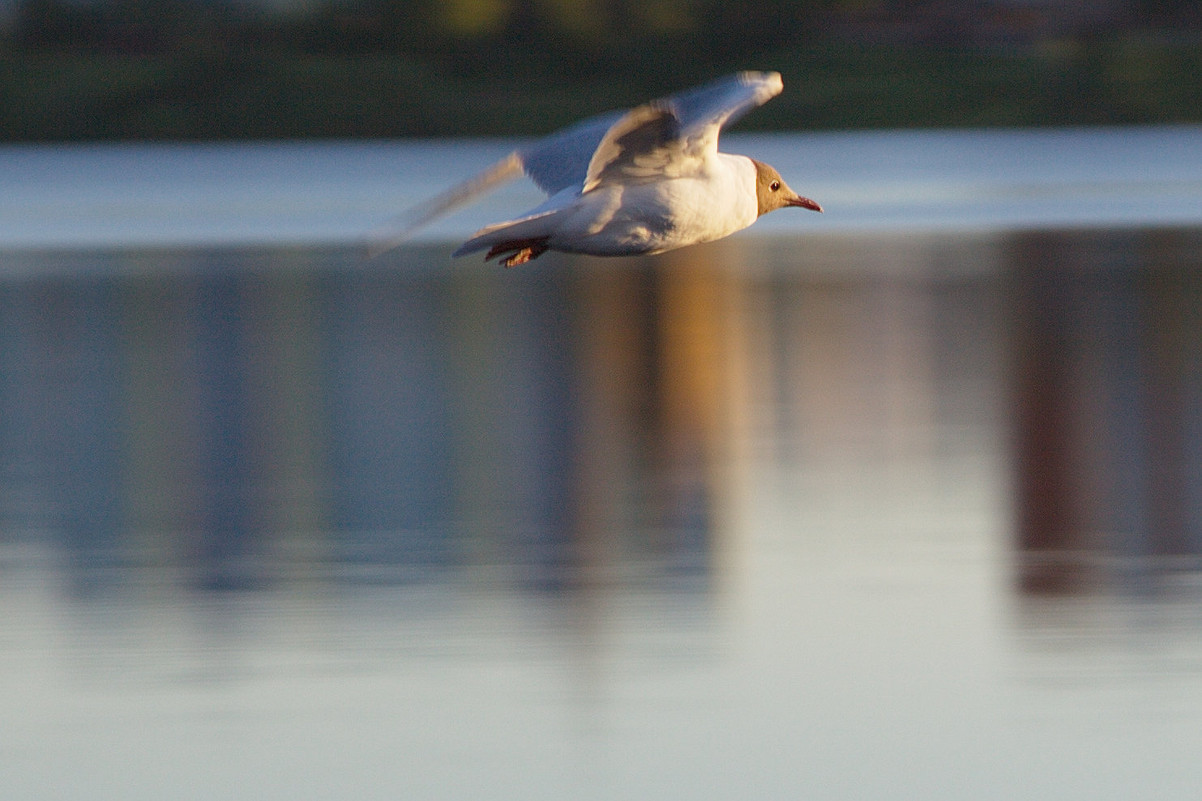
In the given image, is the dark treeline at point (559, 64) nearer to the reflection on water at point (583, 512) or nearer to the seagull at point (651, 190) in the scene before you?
the reflection on water at point (583, 512)

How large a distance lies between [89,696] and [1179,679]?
11.7ft

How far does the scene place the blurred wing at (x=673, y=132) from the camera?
22.1 feet

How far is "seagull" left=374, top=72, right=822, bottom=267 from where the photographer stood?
268 inches

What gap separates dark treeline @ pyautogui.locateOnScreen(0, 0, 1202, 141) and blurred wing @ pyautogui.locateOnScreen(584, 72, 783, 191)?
30217 mm

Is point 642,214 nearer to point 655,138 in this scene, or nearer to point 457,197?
point 655,138

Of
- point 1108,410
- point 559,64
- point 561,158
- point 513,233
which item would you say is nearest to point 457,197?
point 513,233

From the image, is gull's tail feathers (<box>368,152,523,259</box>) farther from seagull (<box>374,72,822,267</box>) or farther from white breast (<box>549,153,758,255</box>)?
white breast (<box>549,153,758,255</box>)

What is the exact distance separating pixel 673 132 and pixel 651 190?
0.27 m

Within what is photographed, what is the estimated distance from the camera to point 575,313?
62.4 feet

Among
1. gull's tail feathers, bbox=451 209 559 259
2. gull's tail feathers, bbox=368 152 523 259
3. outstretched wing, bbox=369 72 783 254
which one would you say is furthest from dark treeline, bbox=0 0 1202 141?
gull's tail feathers, bbox=368 152 523 259

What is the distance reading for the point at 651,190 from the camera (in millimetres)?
7145

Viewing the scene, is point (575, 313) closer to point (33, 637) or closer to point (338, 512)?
point (338, 512)

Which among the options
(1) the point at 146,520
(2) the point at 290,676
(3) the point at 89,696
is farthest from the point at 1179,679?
(1) the point at 146,520

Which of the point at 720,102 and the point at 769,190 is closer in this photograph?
the point at 720,102
